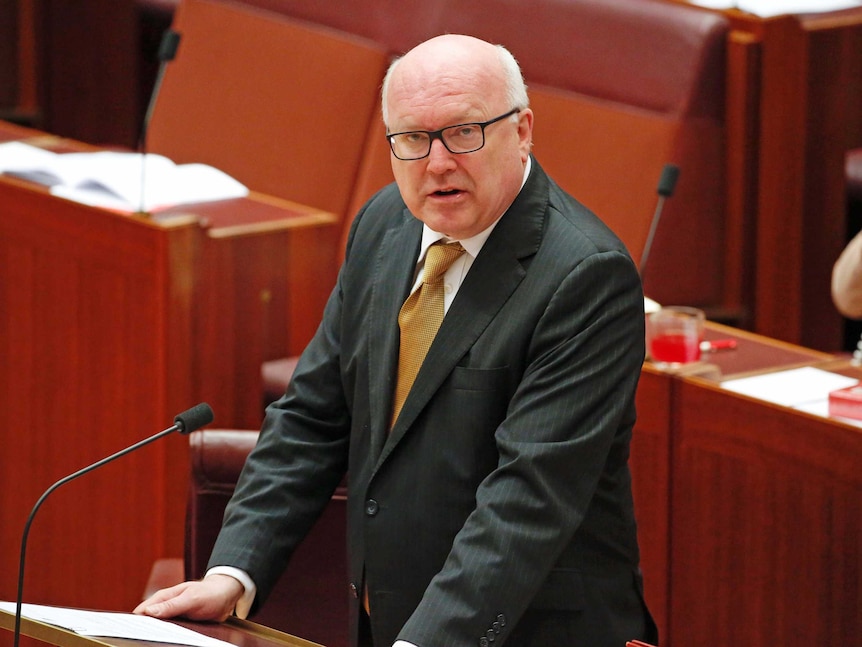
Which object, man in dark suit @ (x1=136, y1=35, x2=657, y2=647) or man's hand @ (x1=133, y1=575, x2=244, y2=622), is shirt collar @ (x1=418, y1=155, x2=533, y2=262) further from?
man's hand @ (x1=133, y1=575, x2=244, y2=622)

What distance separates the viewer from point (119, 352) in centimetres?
302

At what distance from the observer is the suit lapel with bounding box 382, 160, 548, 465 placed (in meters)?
1.66

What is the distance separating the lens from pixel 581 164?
10.9ft

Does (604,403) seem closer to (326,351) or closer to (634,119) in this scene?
(326,351)

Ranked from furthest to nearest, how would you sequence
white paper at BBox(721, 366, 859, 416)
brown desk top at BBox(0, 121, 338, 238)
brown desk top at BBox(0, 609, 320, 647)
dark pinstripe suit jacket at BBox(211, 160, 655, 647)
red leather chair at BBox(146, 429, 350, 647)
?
brown desk top at BBox(0, 121, 338, 238), white paper at BBox(721, 366, 859, 416), red leather chair at BBox(146, 429, 350, 647), dark pinstripe suit jacket at BBox(211, 160, 655, 647), brown desk top at BBox(0, 609, 320, 647)

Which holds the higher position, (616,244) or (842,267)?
(616,244)

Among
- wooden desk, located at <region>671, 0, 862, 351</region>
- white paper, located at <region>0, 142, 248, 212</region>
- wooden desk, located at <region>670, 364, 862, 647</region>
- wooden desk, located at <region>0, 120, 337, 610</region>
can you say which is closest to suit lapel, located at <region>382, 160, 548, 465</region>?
wooden desk, located at <region>670, 364, 862, 647</region>

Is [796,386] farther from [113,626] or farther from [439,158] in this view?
[113,626]

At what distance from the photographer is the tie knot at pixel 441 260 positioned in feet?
5.67

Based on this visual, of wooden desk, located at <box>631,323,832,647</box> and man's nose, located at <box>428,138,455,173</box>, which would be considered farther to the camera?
wooden desk, located at <box>631,323,832,647</box>

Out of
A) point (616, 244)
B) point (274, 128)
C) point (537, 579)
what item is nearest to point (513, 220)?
point (616, 244)

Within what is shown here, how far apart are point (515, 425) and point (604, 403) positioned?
0.34ft

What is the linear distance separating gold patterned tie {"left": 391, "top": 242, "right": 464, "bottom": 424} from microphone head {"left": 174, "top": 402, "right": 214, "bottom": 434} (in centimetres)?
23

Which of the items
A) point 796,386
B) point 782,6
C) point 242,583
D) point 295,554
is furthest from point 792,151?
point 242,583
